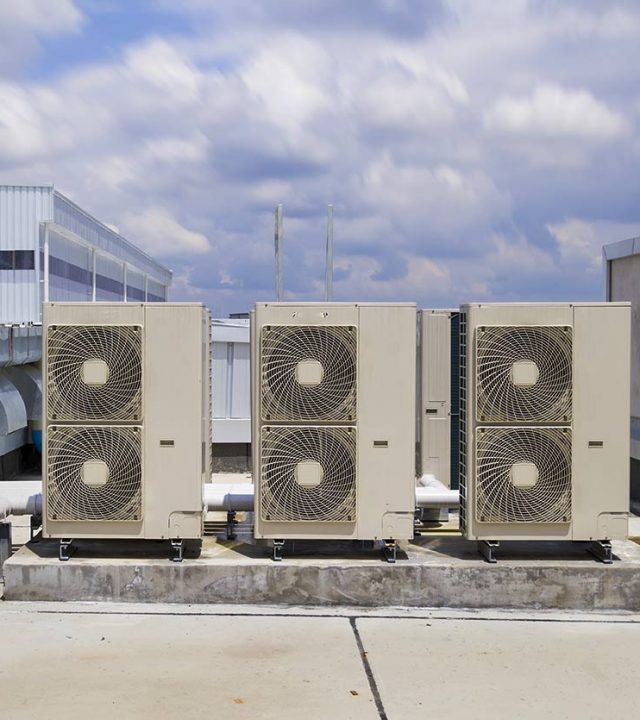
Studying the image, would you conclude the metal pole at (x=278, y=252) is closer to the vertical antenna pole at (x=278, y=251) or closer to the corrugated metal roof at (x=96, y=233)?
the vertical antenna pole at (x=278, y=251)

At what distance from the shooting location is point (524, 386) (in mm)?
6730

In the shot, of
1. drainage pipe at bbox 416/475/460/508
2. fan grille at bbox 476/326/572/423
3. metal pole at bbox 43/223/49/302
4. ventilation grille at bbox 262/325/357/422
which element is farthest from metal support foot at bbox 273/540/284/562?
metal pole at bbox 43/223/49/302

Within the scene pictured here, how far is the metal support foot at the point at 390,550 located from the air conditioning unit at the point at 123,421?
148 centimetres

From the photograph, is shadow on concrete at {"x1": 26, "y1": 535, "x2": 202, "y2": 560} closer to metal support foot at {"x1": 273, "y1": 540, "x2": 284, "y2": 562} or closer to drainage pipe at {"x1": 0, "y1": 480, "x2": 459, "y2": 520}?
drainage pipe at {"x1": 0, "y1": 480, "x2": 459, "y2": 520}

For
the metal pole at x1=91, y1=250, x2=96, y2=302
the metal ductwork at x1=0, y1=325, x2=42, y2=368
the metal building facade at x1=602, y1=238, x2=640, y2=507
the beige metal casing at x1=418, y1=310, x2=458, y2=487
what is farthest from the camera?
the metal pole at x1=91, y1=250, x2=96, y2=302

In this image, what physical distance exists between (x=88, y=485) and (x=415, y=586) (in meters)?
2.66

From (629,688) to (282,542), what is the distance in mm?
2766

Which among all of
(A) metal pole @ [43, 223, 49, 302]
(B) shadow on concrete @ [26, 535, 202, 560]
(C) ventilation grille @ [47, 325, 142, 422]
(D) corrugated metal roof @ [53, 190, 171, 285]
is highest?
(D) corrugated metal roof @ [53, 190, 171, 285]

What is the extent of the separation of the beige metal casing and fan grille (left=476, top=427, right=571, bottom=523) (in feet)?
7.48

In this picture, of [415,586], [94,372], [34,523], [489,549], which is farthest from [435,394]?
[34,523]

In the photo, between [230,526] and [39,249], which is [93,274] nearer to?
[39,249]

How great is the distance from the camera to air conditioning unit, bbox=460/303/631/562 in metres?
6.72

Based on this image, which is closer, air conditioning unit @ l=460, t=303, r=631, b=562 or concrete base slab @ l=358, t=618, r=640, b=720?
concrete base slab @ l=358, t=618, r=640, b=720

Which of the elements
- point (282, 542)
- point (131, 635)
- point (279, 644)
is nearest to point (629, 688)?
point (279, 644)
